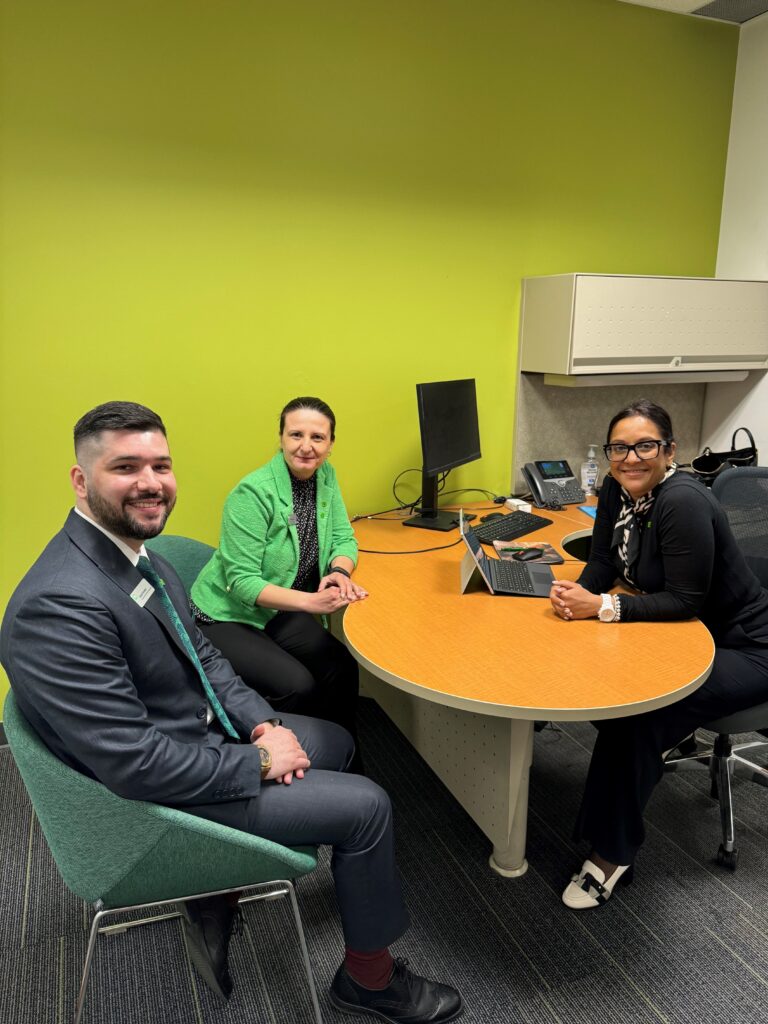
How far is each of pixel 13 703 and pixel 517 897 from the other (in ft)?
4.67

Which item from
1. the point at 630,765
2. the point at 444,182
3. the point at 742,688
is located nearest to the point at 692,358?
the point at 444,182

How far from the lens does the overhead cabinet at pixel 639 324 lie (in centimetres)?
297

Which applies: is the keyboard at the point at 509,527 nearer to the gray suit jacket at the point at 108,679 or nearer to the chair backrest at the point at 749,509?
the chair backrest at the point at 749,509

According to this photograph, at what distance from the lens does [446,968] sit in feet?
5.82

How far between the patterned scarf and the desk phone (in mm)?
1024

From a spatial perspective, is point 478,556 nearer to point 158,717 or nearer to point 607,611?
point 607,611

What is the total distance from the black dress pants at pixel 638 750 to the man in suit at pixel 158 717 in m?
0.56

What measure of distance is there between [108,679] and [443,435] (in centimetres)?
181

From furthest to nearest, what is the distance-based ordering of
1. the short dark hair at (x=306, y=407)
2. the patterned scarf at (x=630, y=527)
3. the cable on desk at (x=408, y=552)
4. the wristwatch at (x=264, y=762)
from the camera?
the cable on desk at (x=408, y=552) → the short dark hair at (x=306, y=407) → the patterned scarf at (x=630, y=527) → the wristwatch at (x=264, y=762)

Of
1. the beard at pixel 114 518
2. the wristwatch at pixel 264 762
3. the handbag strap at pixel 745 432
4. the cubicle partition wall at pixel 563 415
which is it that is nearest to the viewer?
the beard at pixel 114 518

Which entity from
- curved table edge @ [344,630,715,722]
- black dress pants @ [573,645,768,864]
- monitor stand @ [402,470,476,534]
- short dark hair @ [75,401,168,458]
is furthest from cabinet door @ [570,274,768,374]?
short dark hair @ [75,401,168,458]

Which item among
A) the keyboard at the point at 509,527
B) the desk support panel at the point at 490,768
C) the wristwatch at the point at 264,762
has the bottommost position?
the desk support panel at the point at 490,768

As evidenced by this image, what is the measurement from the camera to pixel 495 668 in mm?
1701

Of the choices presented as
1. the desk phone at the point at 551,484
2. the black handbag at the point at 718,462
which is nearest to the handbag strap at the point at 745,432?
the black handbag at the point at 718,462
